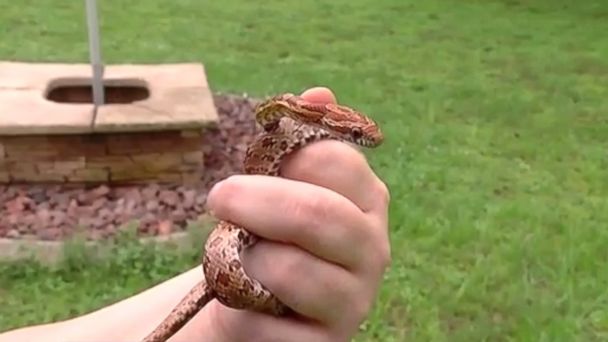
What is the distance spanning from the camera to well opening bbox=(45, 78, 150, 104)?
5969mm

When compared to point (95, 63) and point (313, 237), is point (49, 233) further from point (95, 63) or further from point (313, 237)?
point (313, 237)

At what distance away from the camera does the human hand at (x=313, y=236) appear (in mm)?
1226

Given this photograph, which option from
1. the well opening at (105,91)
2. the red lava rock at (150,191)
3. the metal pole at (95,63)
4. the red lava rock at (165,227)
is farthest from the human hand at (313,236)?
the well opening at (105,91)

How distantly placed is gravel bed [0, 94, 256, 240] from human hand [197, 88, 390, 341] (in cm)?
350

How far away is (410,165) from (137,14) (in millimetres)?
4717

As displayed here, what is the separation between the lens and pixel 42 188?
5.21 metres

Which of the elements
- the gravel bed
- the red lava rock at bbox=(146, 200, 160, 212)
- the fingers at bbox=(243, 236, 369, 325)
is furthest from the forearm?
the red lava rock at bbox=(146, 200, 160, 212)

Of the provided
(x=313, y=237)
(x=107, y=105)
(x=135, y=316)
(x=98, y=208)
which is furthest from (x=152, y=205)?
(x=313, y=237)

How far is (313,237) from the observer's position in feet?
4.09

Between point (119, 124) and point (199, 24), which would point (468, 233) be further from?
point (199, 24)

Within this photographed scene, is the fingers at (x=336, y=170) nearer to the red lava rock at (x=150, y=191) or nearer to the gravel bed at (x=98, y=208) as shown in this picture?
the gravel bed at (x=98, y=208)

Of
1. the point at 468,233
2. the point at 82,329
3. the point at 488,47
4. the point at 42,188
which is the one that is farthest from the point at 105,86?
the point at 82,329

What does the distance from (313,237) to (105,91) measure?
16.1ft

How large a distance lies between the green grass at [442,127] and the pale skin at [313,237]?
9.18 ft
